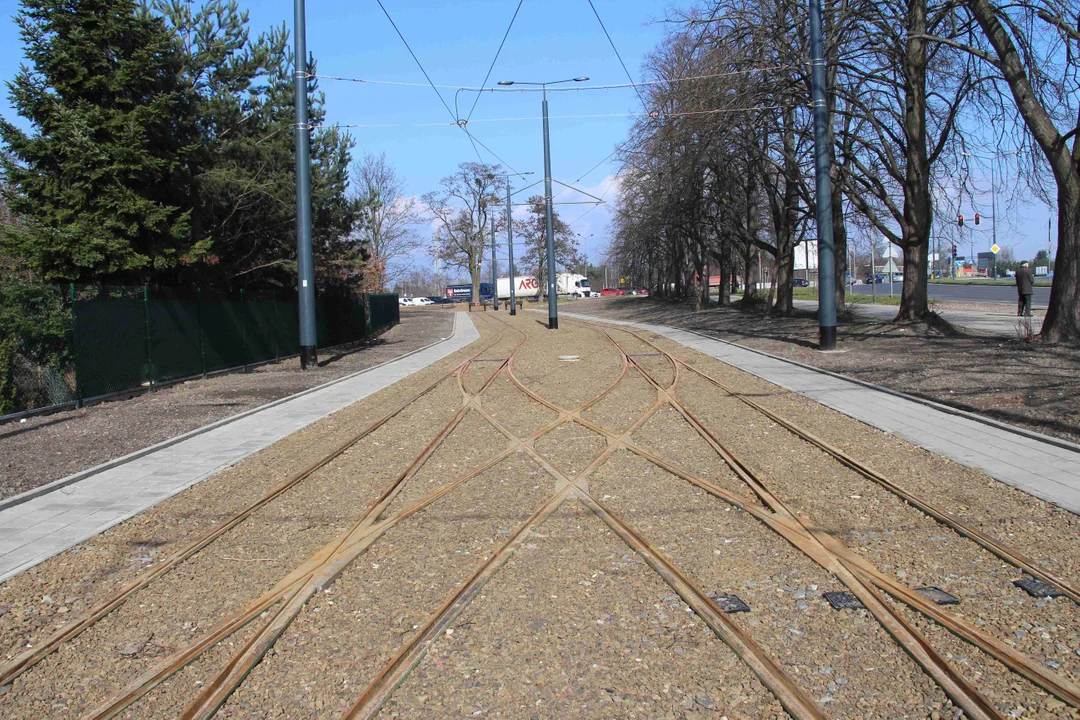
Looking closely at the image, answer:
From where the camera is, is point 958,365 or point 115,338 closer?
point 115,338

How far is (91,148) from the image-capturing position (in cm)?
1611

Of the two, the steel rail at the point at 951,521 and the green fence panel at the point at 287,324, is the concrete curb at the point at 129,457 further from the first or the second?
the steel rail at the point at 951,521

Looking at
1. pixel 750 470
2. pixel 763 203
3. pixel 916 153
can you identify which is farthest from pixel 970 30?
pixel 763 203

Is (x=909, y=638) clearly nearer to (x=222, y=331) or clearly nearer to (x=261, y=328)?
(x=222, y=331)

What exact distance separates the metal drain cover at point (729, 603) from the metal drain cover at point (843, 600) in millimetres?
531

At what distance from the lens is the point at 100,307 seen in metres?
14.3

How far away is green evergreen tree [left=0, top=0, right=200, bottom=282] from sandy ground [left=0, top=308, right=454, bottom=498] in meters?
3.15

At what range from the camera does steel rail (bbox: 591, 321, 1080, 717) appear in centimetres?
384

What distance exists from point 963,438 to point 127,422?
459 inches

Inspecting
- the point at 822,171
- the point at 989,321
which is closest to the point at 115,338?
the point at 822,171

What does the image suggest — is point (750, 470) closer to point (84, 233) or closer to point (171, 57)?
point (84, 233)

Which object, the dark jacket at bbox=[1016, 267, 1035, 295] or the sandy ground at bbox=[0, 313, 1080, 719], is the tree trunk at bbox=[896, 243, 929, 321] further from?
the sandy ground at bbox=[0, 313, 1080, 719]

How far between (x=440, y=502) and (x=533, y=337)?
894 inches

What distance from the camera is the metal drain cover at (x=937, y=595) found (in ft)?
15.9
